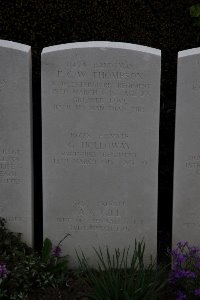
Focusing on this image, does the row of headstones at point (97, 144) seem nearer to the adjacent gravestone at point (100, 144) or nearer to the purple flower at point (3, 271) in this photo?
the adjacent gravestone at point (100, 144)

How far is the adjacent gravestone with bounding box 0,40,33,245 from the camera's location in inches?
169

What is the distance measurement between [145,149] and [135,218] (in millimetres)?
603

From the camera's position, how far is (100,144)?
4.45 m

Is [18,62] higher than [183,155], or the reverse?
[18,62]

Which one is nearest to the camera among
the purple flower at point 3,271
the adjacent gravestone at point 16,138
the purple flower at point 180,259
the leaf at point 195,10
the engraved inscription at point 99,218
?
the purple flower at point 3,271

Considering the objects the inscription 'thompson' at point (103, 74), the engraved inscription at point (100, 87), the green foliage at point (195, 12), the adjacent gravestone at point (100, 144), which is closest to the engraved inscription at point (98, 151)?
the adjacent gravestone at point (100, 144)

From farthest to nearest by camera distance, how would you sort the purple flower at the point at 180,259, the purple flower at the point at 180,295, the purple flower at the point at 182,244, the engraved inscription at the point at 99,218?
the engraved inscription at the point at 99,218 < the purple flower at the point at 182,244 < the purple flower at the point at 180,259 < the purple flower at the point at 180,295

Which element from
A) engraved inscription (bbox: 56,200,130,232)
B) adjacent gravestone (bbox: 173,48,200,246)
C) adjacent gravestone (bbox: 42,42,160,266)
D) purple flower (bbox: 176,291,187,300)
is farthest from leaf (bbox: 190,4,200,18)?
purple flower (bbox: 176,291,187,300)

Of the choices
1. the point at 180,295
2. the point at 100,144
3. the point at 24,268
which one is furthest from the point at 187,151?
the point at 24,268

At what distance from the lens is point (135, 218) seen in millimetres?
4605

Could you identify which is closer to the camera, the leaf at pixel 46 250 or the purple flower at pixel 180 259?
the purple flower at pixel 180 259

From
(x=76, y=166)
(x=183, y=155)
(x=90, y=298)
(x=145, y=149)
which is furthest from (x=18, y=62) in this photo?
(x=90, y=298)

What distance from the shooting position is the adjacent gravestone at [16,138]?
4285 mm

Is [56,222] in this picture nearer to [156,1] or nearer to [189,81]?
[189,81]
